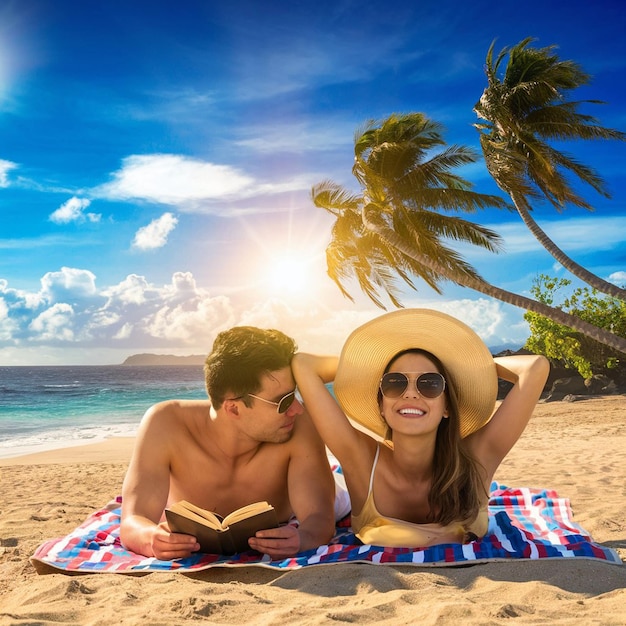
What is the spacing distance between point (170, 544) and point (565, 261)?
1287 centimetres

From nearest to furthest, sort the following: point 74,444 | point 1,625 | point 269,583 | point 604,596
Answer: point 1,625 → point 604,596 → point 269,583 → point 74,444

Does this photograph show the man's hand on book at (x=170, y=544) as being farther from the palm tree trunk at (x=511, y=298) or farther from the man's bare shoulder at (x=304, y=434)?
the palm tree trunk at (x=511, y=298)

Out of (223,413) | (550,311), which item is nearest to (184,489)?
(223,413)

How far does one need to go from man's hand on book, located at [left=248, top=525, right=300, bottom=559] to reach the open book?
35mm

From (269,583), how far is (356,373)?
1.27 meters

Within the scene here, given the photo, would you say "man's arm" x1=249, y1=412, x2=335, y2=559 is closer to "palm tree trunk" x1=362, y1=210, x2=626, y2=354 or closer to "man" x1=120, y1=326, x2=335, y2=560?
"man" x1=120, y1=326, x2=335, y2=560

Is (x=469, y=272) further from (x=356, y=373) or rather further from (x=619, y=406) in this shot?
(x=356, y=373)

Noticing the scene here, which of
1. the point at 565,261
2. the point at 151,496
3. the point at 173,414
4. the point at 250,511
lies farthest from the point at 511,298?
the point at 250,511

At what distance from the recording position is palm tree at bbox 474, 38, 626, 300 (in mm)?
15484

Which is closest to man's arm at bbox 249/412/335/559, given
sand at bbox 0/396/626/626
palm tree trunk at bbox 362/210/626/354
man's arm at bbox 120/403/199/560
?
sand at bbox 0/396/626/626

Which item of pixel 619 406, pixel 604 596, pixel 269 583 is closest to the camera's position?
pixel 604 596

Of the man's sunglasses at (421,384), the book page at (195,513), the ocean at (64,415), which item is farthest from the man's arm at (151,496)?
the ocean at (64,415)

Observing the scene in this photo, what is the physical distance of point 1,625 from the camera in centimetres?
264

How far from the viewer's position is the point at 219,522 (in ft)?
11.1
